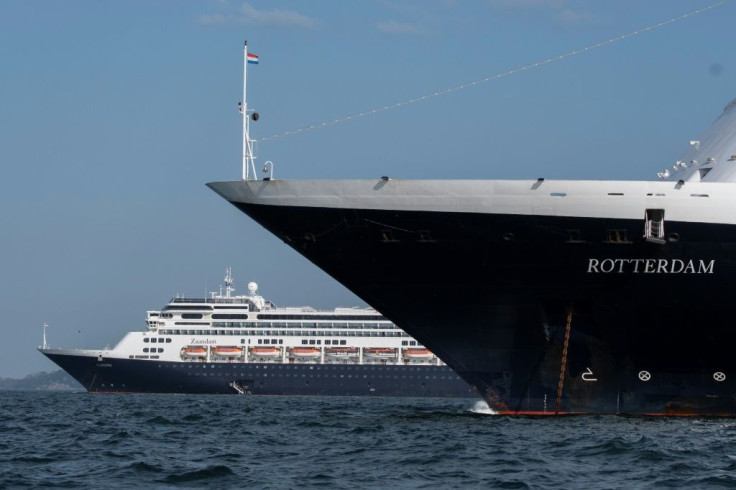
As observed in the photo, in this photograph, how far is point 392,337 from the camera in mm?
88438

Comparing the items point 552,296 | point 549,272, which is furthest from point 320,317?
point 549,272

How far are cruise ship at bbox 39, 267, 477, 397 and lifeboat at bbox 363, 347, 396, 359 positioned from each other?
8 centimetres

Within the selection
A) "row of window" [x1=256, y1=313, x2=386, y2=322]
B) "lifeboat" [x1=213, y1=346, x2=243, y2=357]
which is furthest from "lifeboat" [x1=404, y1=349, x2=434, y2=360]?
"lifeboat" [x1=213, y1=346, x2=243, y2=357]

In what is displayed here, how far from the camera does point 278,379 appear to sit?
84938 mm

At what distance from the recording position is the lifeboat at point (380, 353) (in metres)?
87.8

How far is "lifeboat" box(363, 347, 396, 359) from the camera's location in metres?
87.8

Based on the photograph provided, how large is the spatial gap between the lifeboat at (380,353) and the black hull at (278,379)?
2.21 meters

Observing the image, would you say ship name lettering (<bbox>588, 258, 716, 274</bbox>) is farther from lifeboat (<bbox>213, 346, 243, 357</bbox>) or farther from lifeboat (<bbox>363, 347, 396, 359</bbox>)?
lifeboat (<bbox>213, 346, 243, 357</bbox>)

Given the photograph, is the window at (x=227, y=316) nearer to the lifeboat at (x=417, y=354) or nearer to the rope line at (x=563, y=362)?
the lifeboat at (x=417, y=354)

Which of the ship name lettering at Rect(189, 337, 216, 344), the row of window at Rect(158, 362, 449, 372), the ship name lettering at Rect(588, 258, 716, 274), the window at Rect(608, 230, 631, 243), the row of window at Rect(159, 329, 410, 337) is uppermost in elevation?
the row of window at Rect(159, 329, 410, 337)

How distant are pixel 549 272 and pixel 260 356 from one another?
62526 mm

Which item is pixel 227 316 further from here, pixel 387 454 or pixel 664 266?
pixel 387 454

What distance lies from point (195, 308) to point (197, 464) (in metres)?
72.9

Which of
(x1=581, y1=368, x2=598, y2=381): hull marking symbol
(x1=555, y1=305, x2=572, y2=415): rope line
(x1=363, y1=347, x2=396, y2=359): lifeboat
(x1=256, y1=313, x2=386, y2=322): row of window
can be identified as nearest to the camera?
(x1=555, y1=305, x2=572, y2=415): rope line
